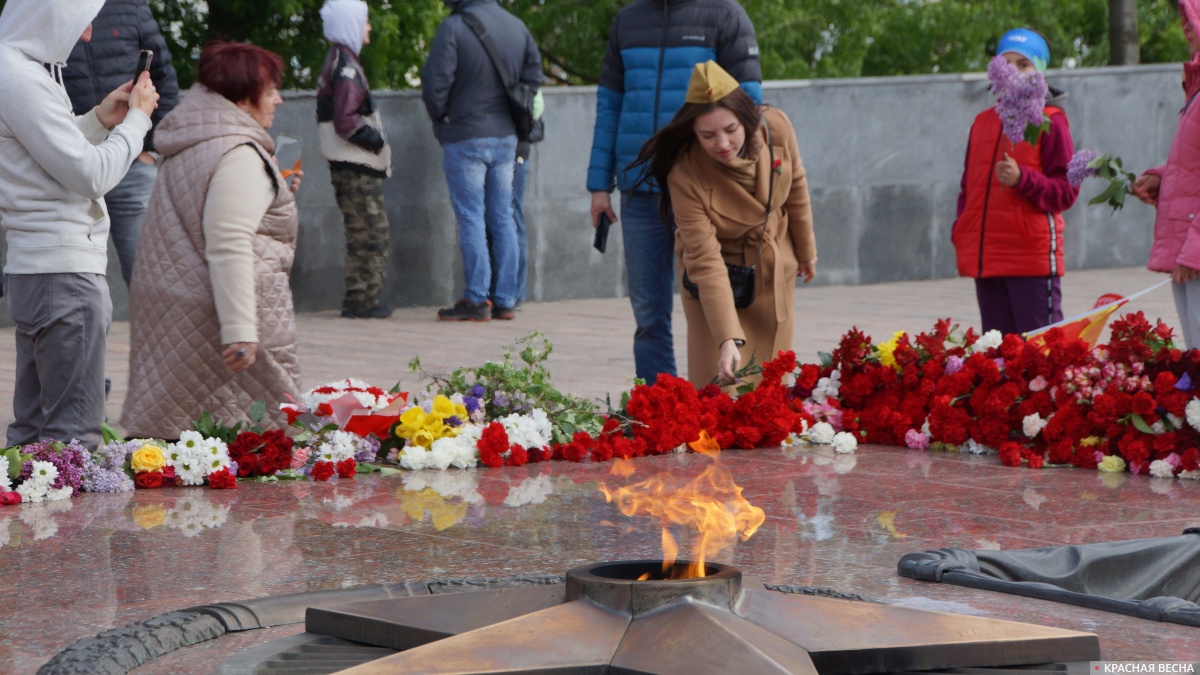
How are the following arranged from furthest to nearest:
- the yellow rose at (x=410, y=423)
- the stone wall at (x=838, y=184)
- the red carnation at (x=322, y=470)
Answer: the stone wall at (x=838, y=184), the yellow rose at (x=410, y=423), the red carnation at (x=322, y=470)

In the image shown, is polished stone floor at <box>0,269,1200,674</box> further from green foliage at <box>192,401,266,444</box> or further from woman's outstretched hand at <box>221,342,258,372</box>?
woman's outstretched hand at <box>221,342,258,372</box>

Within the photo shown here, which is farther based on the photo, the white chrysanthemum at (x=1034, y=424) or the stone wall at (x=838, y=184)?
the stone wall at (x=838, y=184)

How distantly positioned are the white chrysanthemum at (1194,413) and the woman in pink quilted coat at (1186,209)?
0.77 metres

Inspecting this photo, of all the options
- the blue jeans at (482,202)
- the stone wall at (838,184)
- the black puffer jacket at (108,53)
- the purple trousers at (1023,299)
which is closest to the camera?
the purple trousers at (1023,299)

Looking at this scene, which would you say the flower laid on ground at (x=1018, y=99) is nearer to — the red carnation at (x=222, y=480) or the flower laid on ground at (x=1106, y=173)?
the flower laid on ground at (x=1106, y=173)

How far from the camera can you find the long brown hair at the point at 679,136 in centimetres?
590

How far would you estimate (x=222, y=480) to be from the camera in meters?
4.96

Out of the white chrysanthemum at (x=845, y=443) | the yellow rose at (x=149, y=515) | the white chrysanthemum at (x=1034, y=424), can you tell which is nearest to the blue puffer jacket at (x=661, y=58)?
the white chrysanthemum at (x=845, y=443)

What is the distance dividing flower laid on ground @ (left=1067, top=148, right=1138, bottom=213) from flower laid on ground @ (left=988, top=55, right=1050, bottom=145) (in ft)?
0.92

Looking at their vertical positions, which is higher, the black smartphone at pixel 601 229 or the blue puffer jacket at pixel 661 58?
the blue puffer jacket at pixel 661 58

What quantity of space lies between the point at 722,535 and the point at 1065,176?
339cm

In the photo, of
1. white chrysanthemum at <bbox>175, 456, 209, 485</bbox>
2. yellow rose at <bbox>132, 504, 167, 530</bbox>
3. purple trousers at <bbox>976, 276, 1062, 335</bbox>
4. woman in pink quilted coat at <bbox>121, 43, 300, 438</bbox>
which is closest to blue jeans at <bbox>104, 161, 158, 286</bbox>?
woman in pink quilted coat at <bbox>121, 43, 300, 438</bbox>

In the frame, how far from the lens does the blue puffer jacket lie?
700 centimetres

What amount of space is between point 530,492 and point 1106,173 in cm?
271
